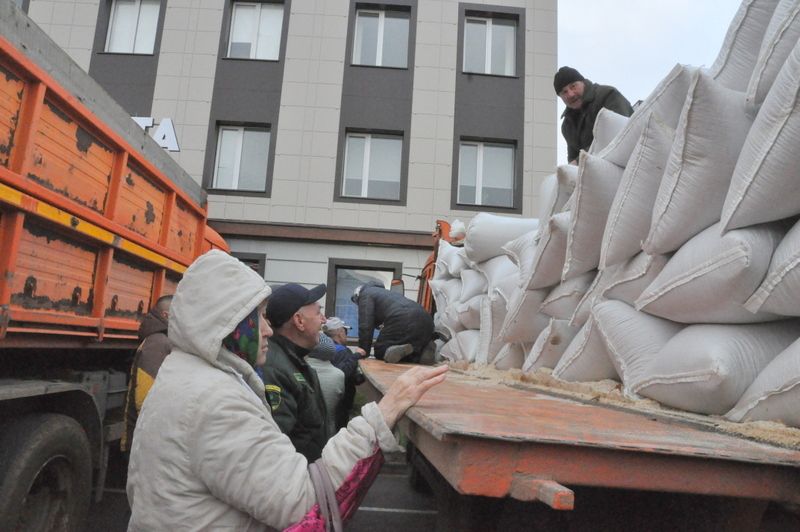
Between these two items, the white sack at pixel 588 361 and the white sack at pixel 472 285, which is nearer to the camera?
→ the white sack at pixel 588 361

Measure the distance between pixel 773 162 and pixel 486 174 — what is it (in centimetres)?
916

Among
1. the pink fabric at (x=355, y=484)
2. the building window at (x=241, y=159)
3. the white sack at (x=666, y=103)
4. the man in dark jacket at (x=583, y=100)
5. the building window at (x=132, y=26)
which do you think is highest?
the building window at (x=132, y=26)

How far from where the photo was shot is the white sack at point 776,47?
5.86 ft

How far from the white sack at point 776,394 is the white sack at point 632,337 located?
1.51 ft

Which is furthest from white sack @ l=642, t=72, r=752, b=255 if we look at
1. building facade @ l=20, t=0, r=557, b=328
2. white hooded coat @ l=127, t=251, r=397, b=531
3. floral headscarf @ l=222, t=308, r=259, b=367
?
building facade @ l=20, t=0, r=557, b=328

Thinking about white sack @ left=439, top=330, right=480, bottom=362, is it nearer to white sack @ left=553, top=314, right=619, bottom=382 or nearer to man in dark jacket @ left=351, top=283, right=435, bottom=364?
man in dark jacket @ left=351, top=283, right=435, bottom=364

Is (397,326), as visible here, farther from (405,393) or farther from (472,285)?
(405,393)

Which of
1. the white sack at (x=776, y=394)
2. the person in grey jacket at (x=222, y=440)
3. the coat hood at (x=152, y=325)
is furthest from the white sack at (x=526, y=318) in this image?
the coat hood at (x=152, y=325)

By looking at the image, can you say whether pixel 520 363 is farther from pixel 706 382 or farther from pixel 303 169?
pixel 303 169

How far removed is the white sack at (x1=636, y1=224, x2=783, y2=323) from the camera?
178cm

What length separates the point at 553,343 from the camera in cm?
289

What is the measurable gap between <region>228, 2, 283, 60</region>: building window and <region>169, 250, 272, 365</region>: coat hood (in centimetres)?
1014

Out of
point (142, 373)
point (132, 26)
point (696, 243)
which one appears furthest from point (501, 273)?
point (132, 26)

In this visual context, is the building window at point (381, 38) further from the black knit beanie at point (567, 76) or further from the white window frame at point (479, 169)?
the black knit beanie at point (567, 76)
